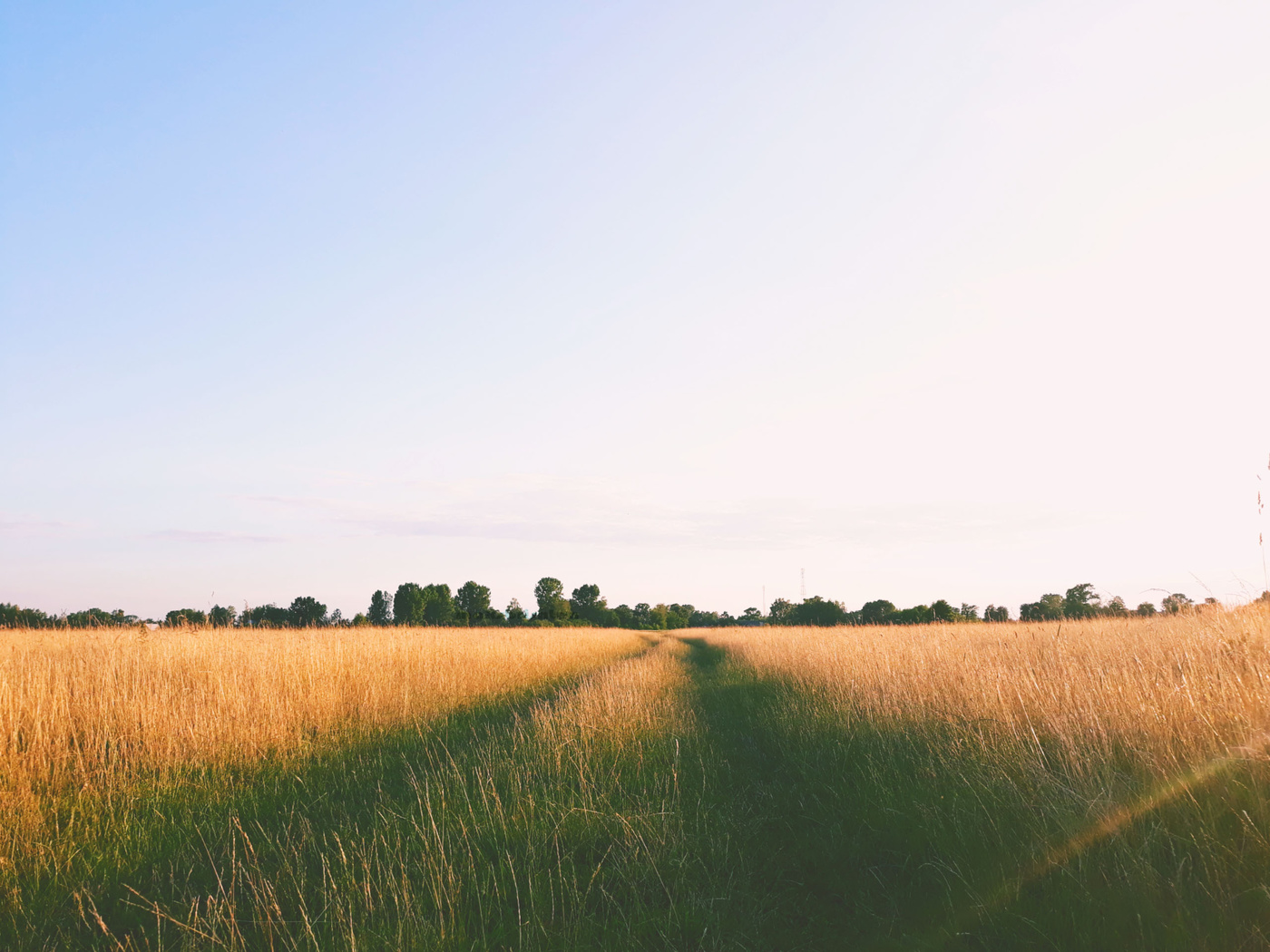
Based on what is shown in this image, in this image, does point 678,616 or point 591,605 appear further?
point 678,616

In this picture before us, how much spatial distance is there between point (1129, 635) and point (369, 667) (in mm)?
14953

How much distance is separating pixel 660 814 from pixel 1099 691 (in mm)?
4475

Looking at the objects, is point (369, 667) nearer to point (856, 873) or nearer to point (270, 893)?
point (270, 893)

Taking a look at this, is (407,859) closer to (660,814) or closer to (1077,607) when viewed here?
(660,814)

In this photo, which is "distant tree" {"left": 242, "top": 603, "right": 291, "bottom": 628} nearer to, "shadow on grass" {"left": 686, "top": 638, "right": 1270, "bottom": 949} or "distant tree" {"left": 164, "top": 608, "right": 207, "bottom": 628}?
"distant tree" {"left": 164, "top": 608, "right": 207, "bottom": 628}

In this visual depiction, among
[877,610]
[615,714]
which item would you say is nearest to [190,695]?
[615,714]

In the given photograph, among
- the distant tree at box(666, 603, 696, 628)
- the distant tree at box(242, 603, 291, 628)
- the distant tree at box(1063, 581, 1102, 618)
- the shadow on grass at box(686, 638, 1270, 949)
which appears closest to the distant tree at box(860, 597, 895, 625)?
the distant tree at box(1063, 581, 1102, 618)

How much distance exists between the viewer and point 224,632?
13820mm

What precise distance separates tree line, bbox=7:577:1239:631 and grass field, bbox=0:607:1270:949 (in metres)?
3.10

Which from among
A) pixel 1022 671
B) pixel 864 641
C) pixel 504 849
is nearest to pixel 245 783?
pixel 504 849

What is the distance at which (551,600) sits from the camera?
100875mm

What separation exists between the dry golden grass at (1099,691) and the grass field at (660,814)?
0.04 meters

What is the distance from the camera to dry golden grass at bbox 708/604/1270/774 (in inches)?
181

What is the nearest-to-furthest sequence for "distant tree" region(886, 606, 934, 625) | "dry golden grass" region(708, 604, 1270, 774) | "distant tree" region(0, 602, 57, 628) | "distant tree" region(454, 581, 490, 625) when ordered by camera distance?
"dry golden grass" region(708, 604, 1270, 774), "distant tree" region(0, 602, 57, 628), "distant tree" region(886, 606, 934, 625), "distant tree" region(454, 581, 490, 625)
